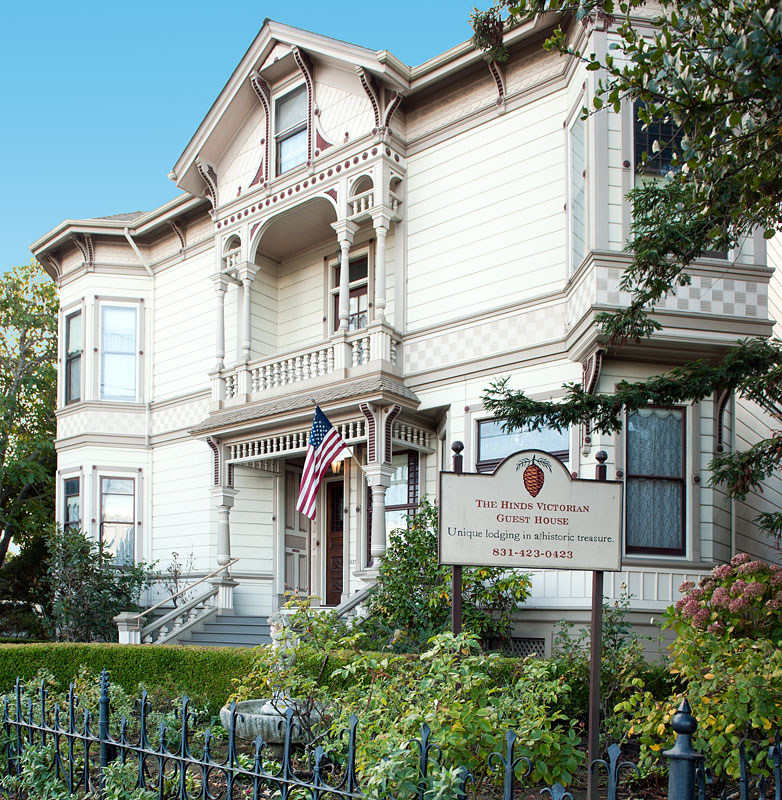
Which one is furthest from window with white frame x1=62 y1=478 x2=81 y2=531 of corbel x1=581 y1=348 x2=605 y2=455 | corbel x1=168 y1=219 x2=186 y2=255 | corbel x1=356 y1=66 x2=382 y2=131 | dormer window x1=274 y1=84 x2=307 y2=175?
corbel x1=581 y1=348 x2=605 y2=455

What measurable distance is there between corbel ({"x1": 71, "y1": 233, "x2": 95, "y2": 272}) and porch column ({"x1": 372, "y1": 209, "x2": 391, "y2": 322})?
872 centimetres

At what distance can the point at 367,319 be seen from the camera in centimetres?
1555

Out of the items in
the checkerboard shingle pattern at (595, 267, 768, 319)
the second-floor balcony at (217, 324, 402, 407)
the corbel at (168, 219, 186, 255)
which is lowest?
the second-floor balcony at (217, 324, 402, 407)

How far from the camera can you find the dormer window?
52.3ft

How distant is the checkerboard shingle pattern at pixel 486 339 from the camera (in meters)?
12.6

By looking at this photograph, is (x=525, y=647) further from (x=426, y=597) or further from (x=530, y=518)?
(x=530, y=518)

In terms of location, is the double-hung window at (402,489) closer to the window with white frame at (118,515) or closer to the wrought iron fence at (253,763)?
the window with white frame at (118,515)

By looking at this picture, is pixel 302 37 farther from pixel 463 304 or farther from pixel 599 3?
pixel 599 3

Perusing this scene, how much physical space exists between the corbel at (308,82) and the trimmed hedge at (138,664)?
8.78 metres

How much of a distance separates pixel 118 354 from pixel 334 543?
697cm

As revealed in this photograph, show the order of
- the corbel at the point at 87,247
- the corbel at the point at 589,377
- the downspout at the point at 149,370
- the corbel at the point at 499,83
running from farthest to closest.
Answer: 1. the corbel at the point at 87,247
2. the downspout at the point at 149,370
3. the corbel at the point at 499,83
4. the corbel at the point at 589,377

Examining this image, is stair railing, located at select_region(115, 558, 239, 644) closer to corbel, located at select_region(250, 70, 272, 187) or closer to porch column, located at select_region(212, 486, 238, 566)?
porch column, located at select_region(212, 486, 238, 566)

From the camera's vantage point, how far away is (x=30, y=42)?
33469 millimetres

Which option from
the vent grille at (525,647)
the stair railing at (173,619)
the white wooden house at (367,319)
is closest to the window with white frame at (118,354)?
the white wooden house at (367,319)
